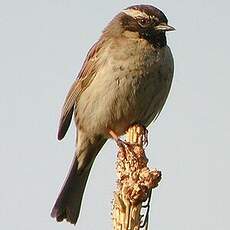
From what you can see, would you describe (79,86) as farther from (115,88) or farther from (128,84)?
(128,84)

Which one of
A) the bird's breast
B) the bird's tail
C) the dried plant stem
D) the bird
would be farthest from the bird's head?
the dried plant stem

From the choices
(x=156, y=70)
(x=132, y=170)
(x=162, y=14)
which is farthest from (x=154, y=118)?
(x=132, y=170)

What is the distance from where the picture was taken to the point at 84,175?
6926 millimetres

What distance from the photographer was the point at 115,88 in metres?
5.75

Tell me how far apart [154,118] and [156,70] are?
21.5 inches

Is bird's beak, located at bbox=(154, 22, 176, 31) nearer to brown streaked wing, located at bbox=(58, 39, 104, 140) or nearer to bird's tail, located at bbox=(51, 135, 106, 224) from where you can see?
brown streaked wing, located at bbox=(58, 39, 104, 140)

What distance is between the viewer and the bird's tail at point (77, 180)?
20.0 feet

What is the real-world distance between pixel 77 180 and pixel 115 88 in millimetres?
1527

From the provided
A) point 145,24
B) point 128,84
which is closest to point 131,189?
point 128,84

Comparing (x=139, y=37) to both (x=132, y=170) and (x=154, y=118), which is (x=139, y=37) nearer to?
(x=154, y=118)

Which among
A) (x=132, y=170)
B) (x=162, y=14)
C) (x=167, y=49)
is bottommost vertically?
(x=132, y=170)

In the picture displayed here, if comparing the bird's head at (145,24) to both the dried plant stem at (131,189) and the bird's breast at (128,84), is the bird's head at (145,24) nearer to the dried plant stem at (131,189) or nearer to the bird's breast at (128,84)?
the bird's breast at (128,84)

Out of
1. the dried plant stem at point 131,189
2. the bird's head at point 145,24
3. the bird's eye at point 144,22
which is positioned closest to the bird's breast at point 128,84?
the bird's head at point 145,24

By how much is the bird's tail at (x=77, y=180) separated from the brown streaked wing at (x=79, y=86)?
27 centimetres
